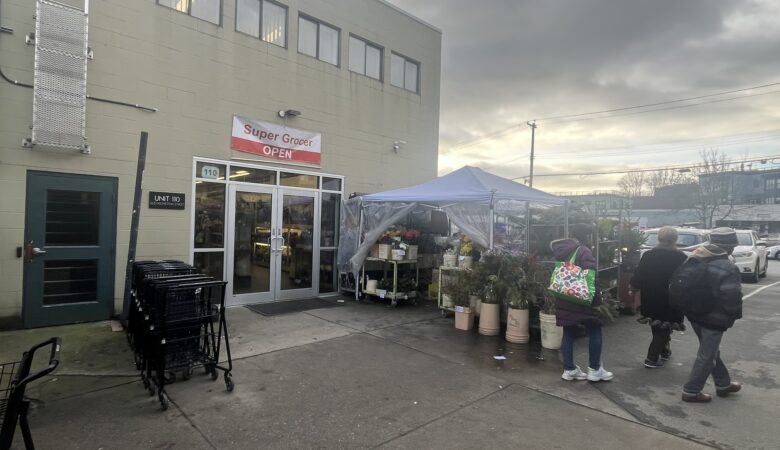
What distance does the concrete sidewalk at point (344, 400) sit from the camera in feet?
11.0

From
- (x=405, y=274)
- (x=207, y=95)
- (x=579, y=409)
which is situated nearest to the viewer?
(x=579, y=409)

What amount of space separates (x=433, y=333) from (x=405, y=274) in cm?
279

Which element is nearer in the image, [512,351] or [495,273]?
[512,351]

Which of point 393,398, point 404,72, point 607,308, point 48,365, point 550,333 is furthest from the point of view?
point 404,72

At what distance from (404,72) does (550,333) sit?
24.6 ft

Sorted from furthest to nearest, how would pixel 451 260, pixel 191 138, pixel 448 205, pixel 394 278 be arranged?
pixel 394 278 < pixel 448 205 < pixel 451 260 < pixel 191 138

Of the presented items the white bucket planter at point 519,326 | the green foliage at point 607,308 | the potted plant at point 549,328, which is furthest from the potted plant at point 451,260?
the green foliage at point 607,308

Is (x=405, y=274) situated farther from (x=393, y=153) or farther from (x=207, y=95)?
(x=207, y=95)

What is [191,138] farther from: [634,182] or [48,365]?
[634,182]

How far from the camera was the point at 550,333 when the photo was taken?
5746 mm

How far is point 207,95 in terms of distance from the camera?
24.7 ft

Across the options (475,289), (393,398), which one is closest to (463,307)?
(475,289)

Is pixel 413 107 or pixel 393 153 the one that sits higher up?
pixel 413 107

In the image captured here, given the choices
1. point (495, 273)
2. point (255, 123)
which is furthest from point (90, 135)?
point (495, 273)
